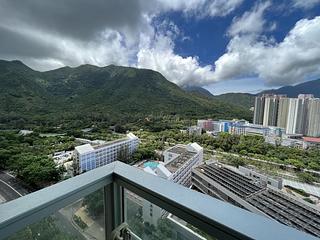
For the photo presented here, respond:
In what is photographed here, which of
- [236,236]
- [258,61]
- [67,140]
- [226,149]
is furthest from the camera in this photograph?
[226,149]

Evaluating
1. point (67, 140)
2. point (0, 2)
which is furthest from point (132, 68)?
point (0, 2)

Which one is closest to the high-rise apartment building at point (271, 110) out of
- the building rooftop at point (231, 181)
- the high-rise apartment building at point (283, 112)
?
the high-rise apartment building at point (283, 112)

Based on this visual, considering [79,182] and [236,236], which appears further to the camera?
[79,182]

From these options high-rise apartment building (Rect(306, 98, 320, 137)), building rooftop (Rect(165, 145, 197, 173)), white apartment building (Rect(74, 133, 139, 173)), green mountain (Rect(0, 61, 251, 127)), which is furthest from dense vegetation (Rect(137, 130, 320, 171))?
green mountain (Rect(0, 61, 251, 127))

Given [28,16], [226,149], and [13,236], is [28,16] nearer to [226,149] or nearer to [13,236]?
[13,236]

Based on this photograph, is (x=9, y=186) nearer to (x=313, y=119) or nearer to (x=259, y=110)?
(x=313, y=119)

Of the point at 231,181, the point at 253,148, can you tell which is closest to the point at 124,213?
the point at 231,181
